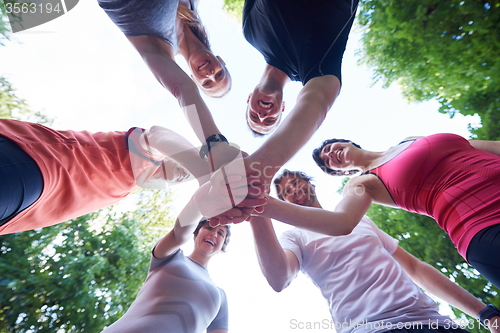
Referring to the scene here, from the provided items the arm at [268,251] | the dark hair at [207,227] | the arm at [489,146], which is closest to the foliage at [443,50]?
the arm at [489,146]

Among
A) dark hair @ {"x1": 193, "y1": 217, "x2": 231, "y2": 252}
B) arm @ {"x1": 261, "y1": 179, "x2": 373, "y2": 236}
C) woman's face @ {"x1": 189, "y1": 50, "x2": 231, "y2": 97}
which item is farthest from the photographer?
dark hair @ {"x1": 193, "y1": 217, "x2": 231, "y2": 252}

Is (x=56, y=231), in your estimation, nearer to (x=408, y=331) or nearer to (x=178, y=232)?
(x=178, y=232)

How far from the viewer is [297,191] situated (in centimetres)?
176

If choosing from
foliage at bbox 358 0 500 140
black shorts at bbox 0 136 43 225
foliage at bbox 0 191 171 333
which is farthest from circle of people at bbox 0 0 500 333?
foliage at bbox 0 191 171 333

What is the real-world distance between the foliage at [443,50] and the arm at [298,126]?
4.46 feet

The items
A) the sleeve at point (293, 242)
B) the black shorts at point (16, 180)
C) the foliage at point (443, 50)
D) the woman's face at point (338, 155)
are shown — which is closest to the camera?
the black shorts at point (16, 180)

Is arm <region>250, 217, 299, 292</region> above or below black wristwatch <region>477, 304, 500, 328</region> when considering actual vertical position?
above

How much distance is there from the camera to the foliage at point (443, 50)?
4.77 ft

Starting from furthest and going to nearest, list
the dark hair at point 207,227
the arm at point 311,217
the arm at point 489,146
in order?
the dark hair at point 207,227, the arm at point 489,146, the arm at point 311,217

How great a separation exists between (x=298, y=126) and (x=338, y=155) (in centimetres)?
107

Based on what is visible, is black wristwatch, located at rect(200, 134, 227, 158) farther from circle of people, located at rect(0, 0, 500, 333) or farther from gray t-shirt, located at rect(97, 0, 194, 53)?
gray t-shirt, located at rect(97, 0, 194, 53)

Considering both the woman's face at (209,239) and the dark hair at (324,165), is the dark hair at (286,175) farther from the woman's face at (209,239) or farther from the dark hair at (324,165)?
the woman's face at (209,239)

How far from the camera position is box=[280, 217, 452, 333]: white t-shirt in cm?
85

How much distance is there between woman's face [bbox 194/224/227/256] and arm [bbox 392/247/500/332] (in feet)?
4.16
